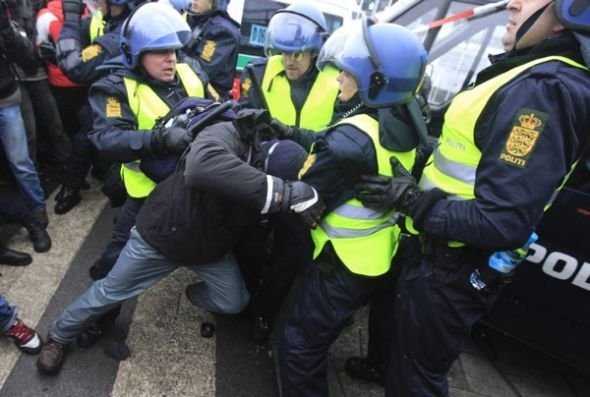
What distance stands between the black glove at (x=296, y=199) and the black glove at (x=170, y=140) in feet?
1.78

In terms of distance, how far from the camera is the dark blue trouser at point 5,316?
2.20 m

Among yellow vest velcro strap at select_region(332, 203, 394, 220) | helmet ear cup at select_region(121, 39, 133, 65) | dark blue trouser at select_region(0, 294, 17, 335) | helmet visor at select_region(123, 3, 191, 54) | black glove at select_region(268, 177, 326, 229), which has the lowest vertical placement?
dark blue trouser at select_region(0, 294, 17, 335)

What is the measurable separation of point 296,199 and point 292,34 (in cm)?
129

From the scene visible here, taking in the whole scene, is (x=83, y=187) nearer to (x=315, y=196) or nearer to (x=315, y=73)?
(x=315, y=73)

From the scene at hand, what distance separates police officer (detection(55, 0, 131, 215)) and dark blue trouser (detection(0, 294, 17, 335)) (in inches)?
61.6

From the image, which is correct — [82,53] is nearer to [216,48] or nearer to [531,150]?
[216,48]

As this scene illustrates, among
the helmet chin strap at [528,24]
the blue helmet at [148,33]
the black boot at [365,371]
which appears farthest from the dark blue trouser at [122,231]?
the helmet chin strap at [528,24]

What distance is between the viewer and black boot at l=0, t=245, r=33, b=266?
290 cm

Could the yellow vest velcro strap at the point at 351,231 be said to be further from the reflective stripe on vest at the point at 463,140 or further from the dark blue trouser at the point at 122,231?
the dark blue trouser at the point at 122,231

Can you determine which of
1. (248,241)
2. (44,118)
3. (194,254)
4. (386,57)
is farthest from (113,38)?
(386,57)

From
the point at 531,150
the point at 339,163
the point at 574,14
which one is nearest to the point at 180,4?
the point at 339,163

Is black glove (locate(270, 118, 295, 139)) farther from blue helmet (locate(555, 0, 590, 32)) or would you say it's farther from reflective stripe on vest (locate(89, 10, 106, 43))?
reflective stripe on vest (locate(89, 10, 106, 43))

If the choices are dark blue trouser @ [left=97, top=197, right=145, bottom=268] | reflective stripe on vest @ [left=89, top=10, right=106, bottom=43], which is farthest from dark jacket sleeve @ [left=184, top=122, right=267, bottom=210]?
reflective stripe on vest @ [left=89, top=10, right=106, bottom=43]

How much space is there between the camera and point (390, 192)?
166 centimetres
